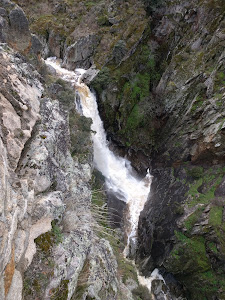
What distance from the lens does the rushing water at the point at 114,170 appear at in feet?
57.1

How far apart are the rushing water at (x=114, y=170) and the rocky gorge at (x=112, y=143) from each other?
3.17 ft

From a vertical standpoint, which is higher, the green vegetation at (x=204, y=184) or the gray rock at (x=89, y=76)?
the gray rock at (x=89, y=76)

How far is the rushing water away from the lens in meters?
17.4

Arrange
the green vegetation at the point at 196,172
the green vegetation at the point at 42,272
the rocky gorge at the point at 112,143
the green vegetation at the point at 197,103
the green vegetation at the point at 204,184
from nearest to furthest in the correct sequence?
the green vegetation at the point at 42,272
the rocky gorge at the point at 112,143
the green vegetation at the point at 204,184
the green vegetation at the point at 196,172
the green vegetation at the point at 197,103

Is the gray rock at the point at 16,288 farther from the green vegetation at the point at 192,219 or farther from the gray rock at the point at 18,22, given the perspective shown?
the green vegetation at the point at 192,219

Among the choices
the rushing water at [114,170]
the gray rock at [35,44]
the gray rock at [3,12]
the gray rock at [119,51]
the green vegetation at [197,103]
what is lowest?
the rushing water at [114,170]

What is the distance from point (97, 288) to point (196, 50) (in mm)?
20912

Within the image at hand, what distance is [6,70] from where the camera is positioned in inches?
261

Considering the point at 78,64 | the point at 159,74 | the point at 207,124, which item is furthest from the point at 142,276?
the point at 78,64

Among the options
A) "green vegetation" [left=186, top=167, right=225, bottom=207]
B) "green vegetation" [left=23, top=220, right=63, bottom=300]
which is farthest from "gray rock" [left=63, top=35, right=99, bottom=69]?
"green vegetation" [left=23, top=220, right=63, bottom=300]

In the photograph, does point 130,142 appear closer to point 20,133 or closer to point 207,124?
point 207,124

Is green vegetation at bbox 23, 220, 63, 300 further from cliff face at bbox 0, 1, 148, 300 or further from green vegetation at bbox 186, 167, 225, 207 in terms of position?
green vegetation at bbox 186, 167, 225, 207

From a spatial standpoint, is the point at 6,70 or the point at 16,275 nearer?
the point at 16,275

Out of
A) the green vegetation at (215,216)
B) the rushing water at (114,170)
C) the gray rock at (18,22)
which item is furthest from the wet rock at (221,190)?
the gray rock at (18,22)
